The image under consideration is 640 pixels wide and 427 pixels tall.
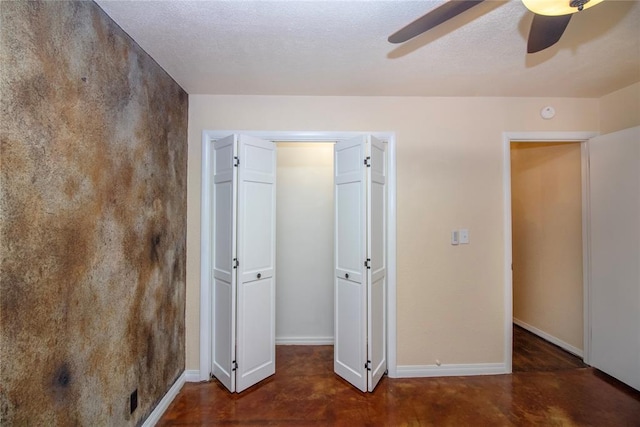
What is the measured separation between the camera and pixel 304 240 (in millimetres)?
2990

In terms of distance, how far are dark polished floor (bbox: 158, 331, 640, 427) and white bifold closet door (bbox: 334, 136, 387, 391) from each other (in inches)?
8.0

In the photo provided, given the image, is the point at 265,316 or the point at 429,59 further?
the point at 265,316

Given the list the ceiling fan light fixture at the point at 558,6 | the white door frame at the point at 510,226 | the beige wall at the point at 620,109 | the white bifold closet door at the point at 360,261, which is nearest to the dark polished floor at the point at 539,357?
the white door frame at the point at 510,226

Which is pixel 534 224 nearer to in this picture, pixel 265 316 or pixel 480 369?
pixel 480 369

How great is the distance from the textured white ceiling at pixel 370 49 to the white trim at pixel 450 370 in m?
2.33

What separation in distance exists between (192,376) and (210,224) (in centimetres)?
126

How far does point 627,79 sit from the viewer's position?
80.5 inches

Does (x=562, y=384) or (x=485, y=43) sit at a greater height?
(x=485, y=43)

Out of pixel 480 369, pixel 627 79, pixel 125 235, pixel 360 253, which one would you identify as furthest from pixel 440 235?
pixel 125 235

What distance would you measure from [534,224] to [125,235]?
389cm

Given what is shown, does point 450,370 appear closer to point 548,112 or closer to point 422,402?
point 422,402

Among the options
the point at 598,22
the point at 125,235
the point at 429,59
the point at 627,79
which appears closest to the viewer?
the point at 598,22

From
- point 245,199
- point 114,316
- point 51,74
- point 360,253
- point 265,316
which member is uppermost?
point 51,74

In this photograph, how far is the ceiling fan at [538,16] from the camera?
999 mm
